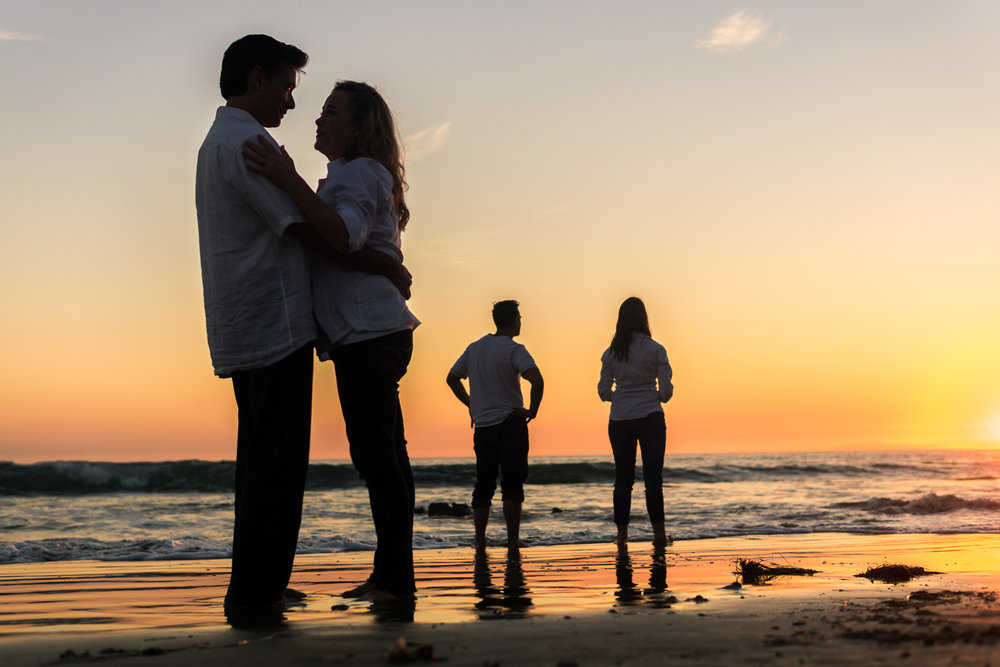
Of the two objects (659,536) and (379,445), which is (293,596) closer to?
(379,445)

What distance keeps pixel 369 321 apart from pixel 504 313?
169 inches

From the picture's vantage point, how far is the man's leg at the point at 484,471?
7.14 meters

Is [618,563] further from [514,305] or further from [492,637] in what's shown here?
[492,637]

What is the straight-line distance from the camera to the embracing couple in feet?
9.77

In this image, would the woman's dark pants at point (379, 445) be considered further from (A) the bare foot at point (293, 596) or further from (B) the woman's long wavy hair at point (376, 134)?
(B) the woman's long wavy hair at point (376, 134)

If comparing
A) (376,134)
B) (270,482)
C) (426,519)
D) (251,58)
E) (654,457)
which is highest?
(251,58)

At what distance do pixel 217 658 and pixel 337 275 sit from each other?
1.47 meters

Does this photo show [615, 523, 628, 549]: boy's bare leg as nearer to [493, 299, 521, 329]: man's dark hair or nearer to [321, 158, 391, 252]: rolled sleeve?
[493, 299, 521, 329]: man's dark hair

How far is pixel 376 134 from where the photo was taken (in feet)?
11.0

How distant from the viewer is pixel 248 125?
10.1ft

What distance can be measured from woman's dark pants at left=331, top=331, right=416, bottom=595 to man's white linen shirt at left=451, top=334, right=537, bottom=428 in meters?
3.91

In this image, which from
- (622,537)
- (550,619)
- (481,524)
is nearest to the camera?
(550,619)

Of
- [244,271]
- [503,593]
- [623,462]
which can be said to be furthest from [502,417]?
[244,271]

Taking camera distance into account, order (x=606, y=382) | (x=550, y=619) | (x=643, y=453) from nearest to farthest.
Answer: (x=550, y=619) → (x=643, y=453) → (x=606, y=382)
